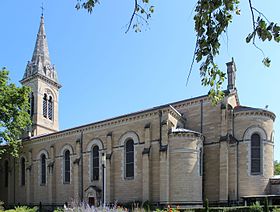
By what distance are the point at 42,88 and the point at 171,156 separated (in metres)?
26.8

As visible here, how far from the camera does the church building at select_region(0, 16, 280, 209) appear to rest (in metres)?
28.8

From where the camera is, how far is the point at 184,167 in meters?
28.9

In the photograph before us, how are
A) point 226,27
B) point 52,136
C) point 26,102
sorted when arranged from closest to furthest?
1. point 226,27
2. point 26,102
3. point 52,136

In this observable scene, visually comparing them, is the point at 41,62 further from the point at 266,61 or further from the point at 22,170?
the point at 266,61

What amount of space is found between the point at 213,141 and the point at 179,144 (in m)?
3.56

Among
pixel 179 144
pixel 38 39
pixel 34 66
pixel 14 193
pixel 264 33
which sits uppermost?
pixel 38 39

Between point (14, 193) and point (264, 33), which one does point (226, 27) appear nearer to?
point (264, 33)

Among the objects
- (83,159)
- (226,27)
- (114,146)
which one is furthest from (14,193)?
(226,27)

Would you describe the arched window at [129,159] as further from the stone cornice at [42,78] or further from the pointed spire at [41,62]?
the pointed spire at [41,62]

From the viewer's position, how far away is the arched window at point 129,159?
108ft

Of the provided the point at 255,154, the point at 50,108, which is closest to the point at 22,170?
the point at 50,108

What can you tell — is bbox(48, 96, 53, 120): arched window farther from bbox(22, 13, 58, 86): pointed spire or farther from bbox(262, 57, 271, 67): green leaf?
bbox(262, 57, 271, 67): green leaf

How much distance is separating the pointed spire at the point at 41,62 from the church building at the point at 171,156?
12286 mm

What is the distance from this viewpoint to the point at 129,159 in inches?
1313
